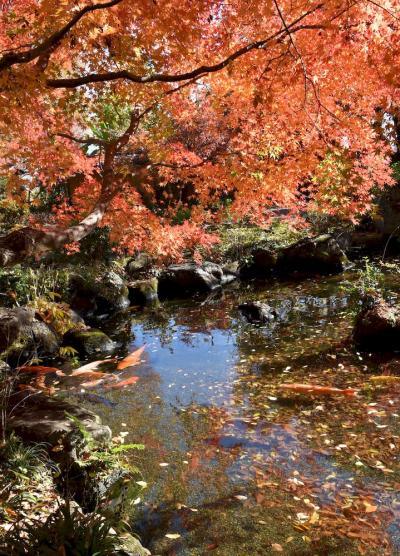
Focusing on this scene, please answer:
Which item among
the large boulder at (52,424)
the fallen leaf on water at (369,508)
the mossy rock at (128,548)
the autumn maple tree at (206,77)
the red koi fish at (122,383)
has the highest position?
the autumn maple tree at (206,77)

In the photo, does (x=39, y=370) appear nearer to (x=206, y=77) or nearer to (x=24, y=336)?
(x=24, y=336)

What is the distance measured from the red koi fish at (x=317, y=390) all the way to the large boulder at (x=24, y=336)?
4548 mm

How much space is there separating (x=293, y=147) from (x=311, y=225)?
444 inches

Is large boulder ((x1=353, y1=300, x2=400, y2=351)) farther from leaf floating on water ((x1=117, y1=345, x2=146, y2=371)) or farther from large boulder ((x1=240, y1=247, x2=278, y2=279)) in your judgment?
large boulder ((x1=240, y1=247, x2=278, y2=279))

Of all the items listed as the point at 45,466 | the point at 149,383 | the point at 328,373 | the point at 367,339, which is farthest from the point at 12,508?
the point at 367,339

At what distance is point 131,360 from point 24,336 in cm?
209

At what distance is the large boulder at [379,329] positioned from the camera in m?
7.51

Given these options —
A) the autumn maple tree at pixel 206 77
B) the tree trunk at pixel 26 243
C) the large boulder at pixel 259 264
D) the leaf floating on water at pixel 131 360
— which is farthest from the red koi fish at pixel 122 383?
the large boulder at pixel 259 264

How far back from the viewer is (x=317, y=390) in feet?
20.9

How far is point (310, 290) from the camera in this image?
43.8 ft

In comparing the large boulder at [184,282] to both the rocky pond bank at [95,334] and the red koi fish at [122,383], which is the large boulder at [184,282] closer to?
the rocky pond bank at [95,334]

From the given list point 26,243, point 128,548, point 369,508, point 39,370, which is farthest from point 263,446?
point 39,370

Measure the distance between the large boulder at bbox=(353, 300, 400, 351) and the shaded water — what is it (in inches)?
12.6

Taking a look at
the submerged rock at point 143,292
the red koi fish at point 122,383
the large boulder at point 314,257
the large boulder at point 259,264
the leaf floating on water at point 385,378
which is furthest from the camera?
the large boulder at point 259,264
